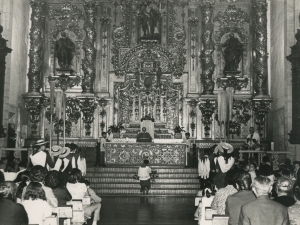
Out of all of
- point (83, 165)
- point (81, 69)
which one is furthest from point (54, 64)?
point (83, 165)

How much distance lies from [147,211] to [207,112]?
9.99 meters

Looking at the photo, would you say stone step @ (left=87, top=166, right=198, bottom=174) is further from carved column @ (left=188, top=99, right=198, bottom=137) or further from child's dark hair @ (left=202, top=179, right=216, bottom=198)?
child's dark hair @ (left=202, top=179, right=216, bottom=198)

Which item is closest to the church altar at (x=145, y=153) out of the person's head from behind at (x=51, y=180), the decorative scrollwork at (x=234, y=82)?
the decorative scrollwork at (x=234, y=82)

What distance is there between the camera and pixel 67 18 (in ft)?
76.2

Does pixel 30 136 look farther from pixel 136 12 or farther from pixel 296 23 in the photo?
pixel 296 23

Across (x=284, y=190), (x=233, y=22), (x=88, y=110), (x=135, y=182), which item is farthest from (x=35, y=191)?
(x=233, y=22)

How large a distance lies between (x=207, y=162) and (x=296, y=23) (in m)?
6.86

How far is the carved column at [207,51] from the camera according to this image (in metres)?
22.2

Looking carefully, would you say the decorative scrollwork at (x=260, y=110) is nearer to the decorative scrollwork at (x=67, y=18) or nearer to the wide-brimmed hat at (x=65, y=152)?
the decorative scrollwork at (x=67, y=18)

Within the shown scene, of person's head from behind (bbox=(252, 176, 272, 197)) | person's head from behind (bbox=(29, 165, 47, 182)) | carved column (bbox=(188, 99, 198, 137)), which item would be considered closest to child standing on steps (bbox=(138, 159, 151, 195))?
carved column (bbox=(188, 99, 198, 137))

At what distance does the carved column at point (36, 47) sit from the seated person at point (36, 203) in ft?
52.1

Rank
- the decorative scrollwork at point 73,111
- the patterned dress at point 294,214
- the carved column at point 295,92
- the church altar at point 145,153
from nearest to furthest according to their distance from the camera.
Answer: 1. the patterned dress at point 294,214
2. the carved column at point 295,92
3. the church altar at point 145,153
4. the decorative scrollwork at point 73,111

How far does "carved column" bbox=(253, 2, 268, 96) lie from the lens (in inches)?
862

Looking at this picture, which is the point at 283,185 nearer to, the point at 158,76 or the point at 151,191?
the point at 151,191
